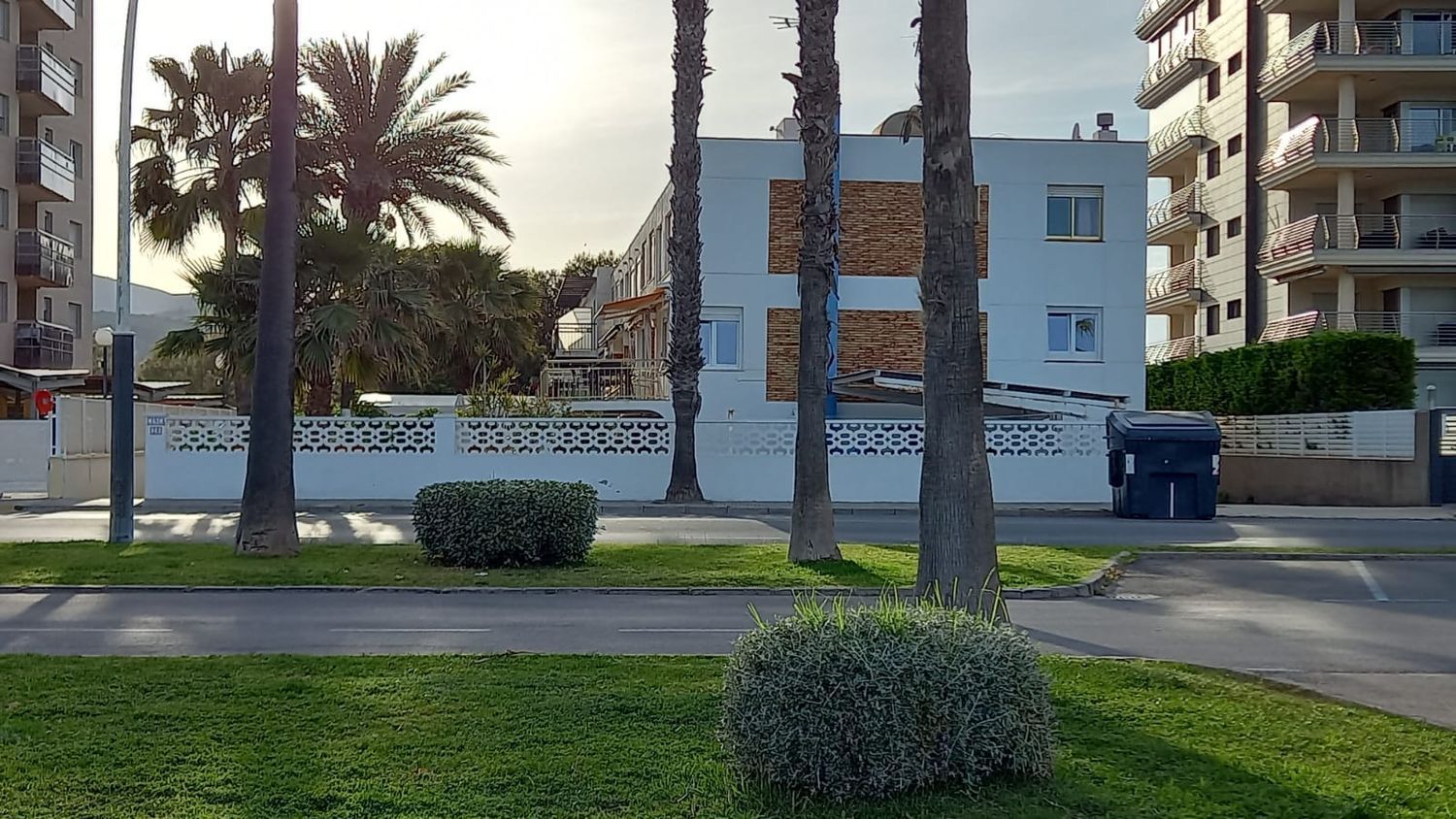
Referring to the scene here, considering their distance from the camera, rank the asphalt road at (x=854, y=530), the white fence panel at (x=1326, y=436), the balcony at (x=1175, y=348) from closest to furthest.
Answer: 1. the asphalt road at (x=854, y=530)
2. the white fence panel at (x=1326, y=436)
3. the balcony at (x=1175, y=348)

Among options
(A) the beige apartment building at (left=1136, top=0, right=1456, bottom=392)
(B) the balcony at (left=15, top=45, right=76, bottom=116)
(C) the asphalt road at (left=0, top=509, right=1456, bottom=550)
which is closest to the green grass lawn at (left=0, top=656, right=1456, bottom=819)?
(C) the asphalt road at (left=0, top=509, right=1456, bottom=550)

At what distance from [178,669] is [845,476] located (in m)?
20.5

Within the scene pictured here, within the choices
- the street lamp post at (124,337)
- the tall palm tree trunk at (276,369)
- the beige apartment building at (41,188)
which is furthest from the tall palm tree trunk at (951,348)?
the beige apartment building at (41,188)

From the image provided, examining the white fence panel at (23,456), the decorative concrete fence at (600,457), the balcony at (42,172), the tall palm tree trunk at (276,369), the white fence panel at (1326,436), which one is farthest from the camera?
the balcony at (42,172)

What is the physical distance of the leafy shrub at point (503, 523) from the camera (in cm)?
1502

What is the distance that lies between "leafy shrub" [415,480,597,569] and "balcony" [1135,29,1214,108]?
38940 millimetres

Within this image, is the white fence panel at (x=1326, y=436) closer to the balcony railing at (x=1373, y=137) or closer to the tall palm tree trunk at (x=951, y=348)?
the balcony railing at (x=1373, y=137)

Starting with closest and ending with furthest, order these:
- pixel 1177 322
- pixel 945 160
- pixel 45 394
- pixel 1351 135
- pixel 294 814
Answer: pixel 294 814 < pixel 945 160 < pixel 45 394 < pixel 1351 135 < pixel 1177 322

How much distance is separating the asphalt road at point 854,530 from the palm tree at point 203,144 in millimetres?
9257

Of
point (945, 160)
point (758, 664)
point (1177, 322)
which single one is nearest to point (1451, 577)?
point (945, 160)

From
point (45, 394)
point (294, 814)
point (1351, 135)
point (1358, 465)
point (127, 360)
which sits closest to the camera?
point (294, 814)

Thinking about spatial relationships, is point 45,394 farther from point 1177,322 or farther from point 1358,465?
point 1177,322

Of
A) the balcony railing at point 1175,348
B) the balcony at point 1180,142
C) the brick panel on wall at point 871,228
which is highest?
the balcony at point 1180,142

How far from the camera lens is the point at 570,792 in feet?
18.7
